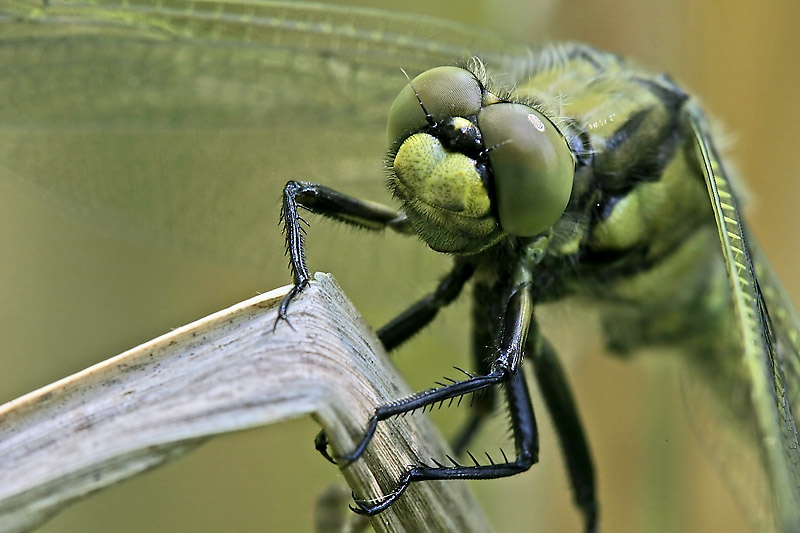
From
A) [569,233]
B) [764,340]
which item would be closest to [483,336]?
[569,233]

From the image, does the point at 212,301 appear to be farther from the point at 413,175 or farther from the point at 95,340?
the point at 413,175

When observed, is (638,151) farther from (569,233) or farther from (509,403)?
(509,403)

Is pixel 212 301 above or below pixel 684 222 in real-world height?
above

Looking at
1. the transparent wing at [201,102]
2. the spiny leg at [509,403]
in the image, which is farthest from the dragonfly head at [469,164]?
the transparent wing at [201,102]

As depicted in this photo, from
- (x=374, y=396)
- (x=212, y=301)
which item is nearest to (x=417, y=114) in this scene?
(x=374, y=396)

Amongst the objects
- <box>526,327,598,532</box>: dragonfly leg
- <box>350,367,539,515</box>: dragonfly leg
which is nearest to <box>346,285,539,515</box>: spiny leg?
<box>350,367,539,515</box>: dragonfly leg

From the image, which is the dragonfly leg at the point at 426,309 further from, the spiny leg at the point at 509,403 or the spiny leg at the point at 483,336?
the spiny leg at the point at 509,403

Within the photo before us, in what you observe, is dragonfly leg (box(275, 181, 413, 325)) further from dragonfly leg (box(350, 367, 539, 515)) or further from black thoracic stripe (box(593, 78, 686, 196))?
black thoracic stripe (box(593, 78, 686, 196))
